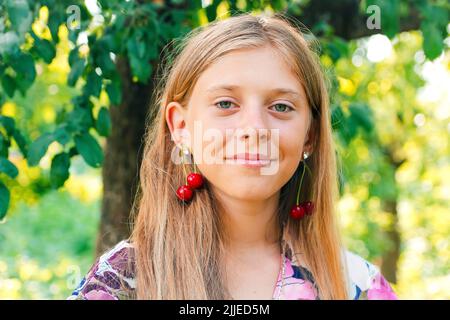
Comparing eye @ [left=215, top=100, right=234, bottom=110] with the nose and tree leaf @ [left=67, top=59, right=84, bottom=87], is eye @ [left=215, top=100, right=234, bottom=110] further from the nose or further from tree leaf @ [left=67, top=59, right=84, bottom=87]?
tree leaf @ [left=67, top=59, right=84, bottom=87]

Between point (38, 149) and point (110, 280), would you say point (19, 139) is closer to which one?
point (38, 149)

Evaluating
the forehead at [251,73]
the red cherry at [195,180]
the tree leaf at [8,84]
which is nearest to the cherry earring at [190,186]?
the red cherry at [195,180]

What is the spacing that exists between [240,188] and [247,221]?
152mm

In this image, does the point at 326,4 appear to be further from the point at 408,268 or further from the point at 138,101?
the point at 408,268

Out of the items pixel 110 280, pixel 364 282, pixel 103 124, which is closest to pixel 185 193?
pixel 110 280

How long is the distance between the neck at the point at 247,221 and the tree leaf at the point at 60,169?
28.9 inches

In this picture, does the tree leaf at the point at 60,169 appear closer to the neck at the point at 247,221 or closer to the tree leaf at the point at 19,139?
the tree leaf at the point at 19,139

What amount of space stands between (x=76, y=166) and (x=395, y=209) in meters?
4.16

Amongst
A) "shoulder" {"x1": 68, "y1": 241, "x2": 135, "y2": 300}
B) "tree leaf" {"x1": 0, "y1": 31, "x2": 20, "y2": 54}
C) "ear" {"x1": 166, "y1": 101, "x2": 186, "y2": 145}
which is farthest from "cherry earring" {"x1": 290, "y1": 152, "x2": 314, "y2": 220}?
"tree leaf" {"x1": 0, "y1": 31, "x2": 20, "y2": 54}

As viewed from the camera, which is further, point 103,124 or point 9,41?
point 103,124

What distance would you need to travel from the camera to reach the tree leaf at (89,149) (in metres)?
2.12

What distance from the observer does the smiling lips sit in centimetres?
149

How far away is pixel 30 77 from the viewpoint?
2174 mm

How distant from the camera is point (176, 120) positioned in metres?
1.72
